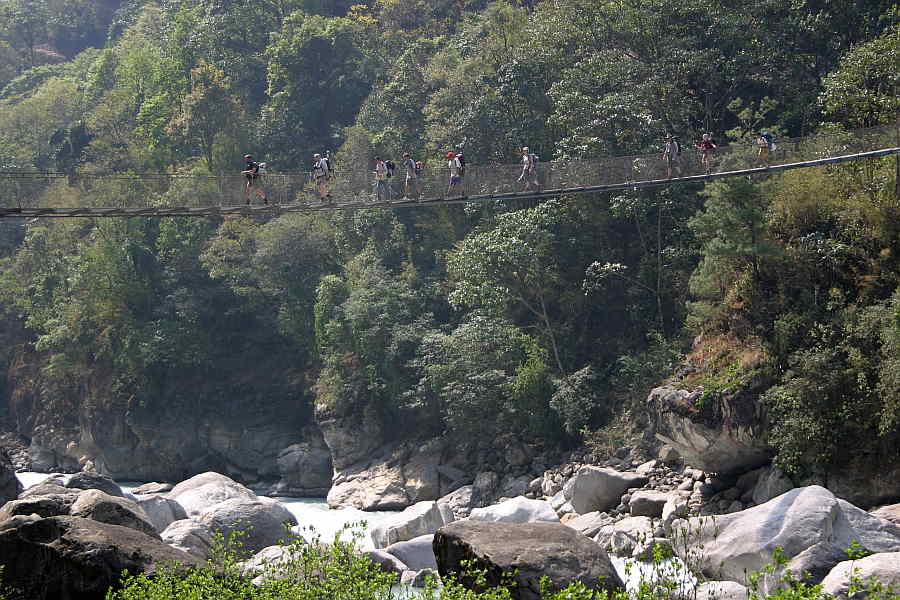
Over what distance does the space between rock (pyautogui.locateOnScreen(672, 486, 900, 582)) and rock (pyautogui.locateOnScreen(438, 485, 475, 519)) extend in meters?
10.1

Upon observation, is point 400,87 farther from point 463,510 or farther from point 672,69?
point 463,510

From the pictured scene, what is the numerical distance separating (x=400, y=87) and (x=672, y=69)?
1073 cm

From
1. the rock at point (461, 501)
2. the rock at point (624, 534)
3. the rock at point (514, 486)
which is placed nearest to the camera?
the rock at point (624, 534)

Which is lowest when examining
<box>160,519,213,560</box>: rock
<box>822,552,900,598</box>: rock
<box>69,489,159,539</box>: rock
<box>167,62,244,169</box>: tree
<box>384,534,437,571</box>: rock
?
<box>384,534,437,571</box>: rock

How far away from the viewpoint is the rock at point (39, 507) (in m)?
14.0

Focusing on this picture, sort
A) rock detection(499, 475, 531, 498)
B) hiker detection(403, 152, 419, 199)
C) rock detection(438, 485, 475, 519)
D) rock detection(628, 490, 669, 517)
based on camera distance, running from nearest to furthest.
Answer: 1. rock detection(628, 490, 669, 517)
2. hiker detection(403, 152, 419, 199)
3. rock detection(499, 475, 531, 498)
4. rock detection(438, 485, 475, 519)

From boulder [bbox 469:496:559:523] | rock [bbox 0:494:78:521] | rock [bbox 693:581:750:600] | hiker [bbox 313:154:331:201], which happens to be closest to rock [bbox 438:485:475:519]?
boulder [bbox 469:496:559:523]

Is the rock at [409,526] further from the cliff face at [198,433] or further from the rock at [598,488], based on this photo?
the cliff face at [198,433]

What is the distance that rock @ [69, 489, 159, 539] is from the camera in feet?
46.1

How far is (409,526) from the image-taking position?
60.0 ft

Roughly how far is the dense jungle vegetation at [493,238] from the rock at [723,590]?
547 centimetres

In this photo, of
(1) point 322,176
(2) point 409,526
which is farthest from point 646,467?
(1) point 322,176

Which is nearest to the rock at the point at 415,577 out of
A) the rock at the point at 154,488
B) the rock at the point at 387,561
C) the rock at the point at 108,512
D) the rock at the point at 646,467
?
the rock at the point at 387,561

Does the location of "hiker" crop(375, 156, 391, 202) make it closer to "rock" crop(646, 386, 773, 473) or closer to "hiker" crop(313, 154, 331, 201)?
"hiker" crop(313, 154, 331, 201)
